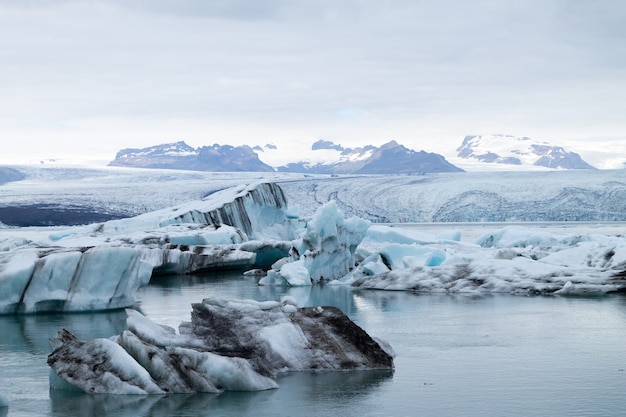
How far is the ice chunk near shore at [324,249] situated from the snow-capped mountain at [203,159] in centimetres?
8238

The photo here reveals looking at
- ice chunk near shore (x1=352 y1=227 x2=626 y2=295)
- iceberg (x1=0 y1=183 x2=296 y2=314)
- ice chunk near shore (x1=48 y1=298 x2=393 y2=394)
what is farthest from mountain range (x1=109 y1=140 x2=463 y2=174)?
ice chunk near shore (x1=48 y1=298 x2=393 y2=394)

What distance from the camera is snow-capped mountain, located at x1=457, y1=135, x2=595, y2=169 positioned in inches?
6329

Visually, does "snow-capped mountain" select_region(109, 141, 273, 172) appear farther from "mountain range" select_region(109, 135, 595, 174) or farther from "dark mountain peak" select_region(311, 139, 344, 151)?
"dark mountain peak" select_region(311, 139, 344, 151)

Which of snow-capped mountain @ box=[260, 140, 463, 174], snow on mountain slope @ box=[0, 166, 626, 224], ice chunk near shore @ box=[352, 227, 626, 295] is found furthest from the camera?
snow-capped mountain @ box=[260, 140, 463, 174]

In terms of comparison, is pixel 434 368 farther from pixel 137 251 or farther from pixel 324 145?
pixel 324 145

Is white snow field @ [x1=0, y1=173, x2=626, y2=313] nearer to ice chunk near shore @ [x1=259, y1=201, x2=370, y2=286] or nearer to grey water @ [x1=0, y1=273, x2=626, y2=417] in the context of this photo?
ice chunk near shore @ [x1=259, y1=201, x2=370, y2=286]

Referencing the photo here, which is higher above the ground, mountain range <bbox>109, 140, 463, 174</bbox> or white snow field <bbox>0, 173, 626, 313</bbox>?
mountain range <bbox>109, 140, 463, 174</bbox>

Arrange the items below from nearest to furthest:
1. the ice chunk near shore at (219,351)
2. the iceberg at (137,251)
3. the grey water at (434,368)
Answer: the grey water at (434,368) < the ice chunk near shore at (219,351) < the iceberg at (137,251)

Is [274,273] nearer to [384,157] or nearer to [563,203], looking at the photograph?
[563,203]

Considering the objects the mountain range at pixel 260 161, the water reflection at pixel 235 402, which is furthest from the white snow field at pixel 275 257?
the mountain range at pixel 260 161

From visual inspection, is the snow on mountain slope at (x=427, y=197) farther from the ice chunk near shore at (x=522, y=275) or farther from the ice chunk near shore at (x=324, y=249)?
the ice chunk near shore at (x=522, y=275)

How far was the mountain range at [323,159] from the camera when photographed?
321ft

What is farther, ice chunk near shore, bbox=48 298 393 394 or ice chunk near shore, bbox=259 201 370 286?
ice chunk near shore, bbox=259 201 370 286

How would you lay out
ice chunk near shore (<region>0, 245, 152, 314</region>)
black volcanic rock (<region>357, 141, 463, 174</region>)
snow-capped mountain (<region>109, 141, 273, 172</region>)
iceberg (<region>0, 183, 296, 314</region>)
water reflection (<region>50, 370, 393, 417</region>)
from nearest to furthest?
water reflection (<region>50, 370, 393, 417</region>) → ice chunk near shore (<region>0, 245, 152, 314</region>) → iceberg (<region>0, 183, 296, 314</region>) → black volcanic rock (<region>357, 141, 463, 174</region>) → snow-capped mountain (<region>109, 141, 273, 172</region>)
